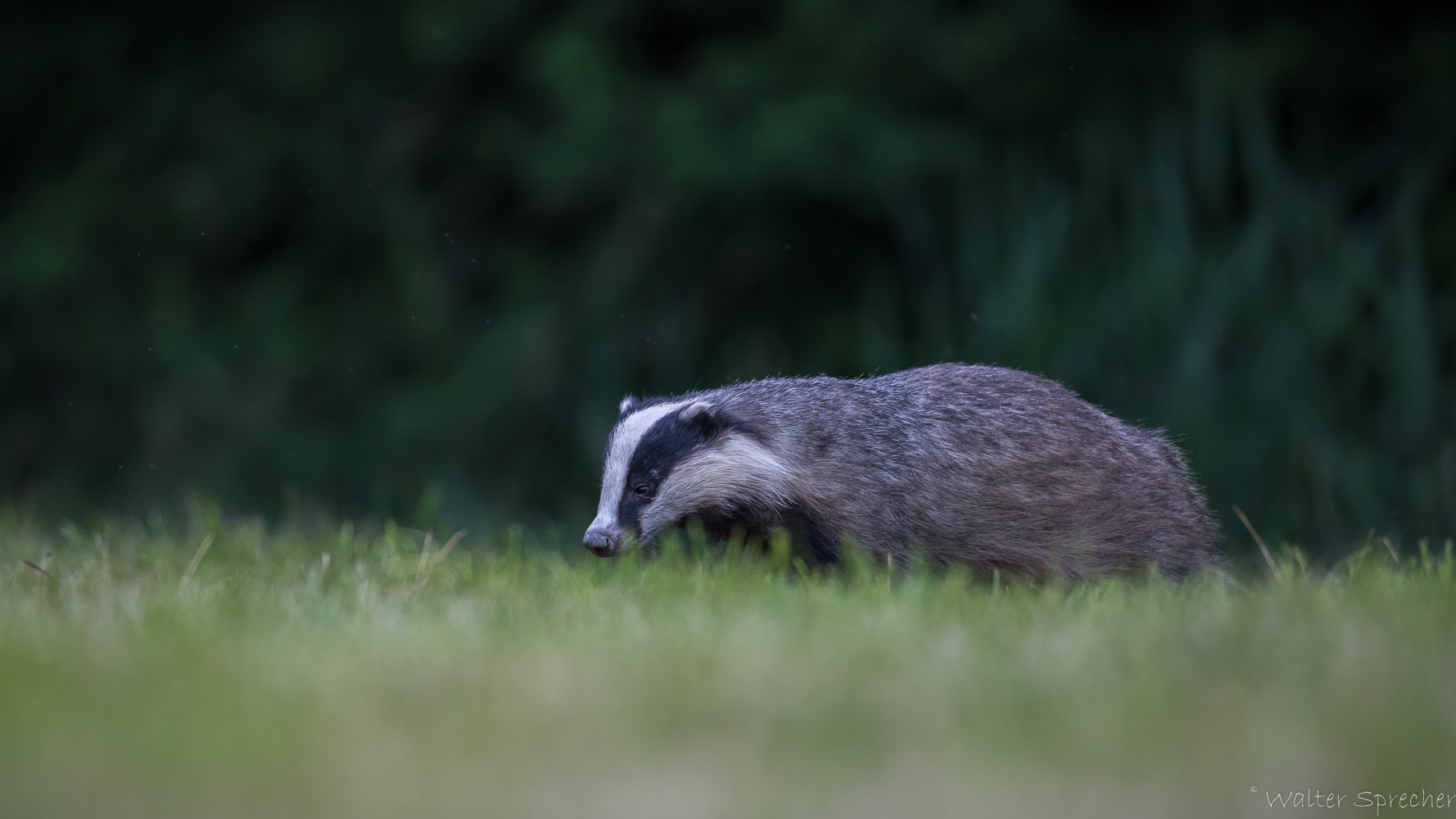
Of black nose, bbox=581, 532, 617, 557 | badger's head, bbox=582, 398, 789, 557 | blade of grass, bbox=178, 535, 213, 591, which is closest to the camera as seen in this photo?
blade of grass, bbox=178, 535, 213, 591

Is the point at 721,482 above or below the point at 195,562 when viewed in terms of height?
above

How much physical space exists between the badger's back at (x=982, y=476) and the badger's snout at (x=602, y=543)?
0.53 meters

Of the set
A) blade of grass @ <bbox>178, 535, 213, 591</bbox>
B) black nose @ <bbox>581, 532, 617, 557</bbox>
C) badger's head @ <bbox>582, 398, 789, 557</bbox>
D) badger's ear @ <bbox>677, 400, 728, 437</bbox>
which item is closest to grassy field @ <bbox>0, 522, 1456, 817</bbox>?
blade of grass @ <bbox>178, 535, 213, 591</bbox>

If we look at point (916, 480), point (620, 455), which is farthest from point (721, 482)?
point (916, 480)

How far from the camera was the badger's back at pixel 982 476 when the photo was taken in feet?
13.8

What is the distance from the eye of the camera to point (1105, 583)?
374 cm

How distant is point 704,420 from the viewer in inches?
172

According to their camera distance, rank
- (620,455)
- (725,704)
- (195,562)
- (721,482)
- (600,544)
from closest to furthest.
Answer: (725,704), (195,562), (600,544), (721,482), (620,455)

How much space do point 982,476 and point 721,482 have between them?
0.77 m

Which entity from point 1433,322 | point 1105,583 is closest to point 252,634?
point 1105,583

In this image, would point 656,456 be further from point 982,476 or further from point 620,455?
point 982,476

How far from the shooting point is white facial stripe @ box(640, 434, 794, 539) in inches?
166

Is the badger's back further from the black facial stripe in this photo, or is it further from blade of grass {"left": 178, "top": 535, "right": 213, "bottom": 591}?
blade of grass {"left": 178, "top": 535, "right": 213, "bottom": 591}

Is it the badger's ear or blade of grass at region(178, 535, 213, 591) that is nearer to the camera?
blade of grass at region(178, 535, 213, 591)
